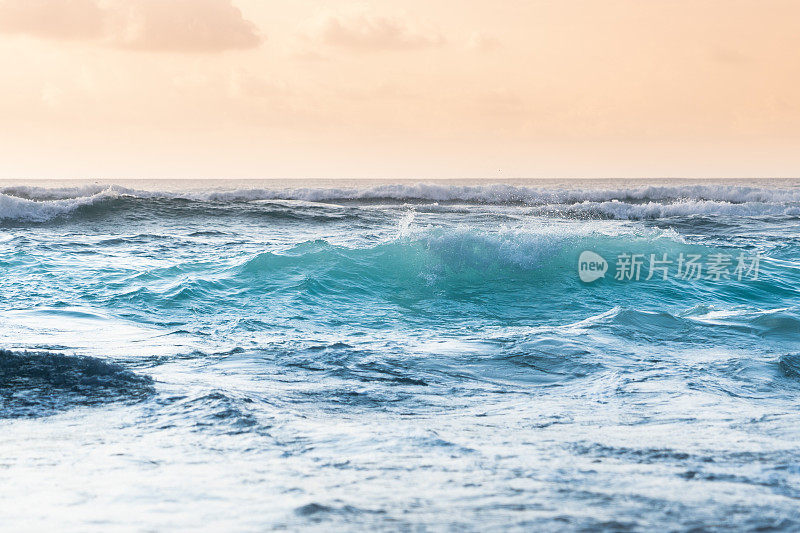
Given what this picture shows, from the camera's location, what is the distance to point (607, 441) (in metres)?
3.28

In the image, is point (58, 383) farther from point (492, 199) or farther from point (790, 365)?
point (492, 199)

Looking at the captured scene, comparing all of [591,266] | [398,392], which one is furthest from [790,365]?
[591,266]

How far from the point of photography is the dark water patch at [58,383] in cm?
390

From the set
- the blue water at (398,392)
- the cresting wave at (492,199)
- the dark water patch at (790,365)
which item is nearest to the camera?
the blue water at (398,392)

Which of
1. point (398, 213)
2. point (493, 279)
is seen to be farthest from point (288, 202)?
point (493, 279)

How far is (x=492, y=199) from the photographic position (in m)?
28.6

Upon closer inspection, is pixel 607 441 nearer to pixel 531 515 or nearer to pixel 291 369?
pixel 531 515

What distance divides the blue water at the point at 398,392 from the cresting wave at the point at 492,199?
1070 centimetres

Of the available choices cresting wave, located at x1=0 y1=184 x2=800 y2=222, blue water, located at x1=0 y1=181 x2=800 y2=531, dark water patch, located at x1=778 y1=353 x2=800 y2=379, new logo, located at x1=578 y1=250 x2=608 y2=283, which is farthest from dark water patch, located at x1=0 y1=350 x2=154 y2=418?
cresting wave, located at x1=0 y1=184 x2=800 y2=222

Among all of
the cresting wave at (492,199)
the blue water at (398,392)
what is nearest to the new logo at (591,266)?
the blue water at (398,392)

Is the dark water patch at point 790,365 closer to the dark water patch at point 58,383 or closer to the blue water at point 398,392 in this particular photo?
the blue water at point 398,392

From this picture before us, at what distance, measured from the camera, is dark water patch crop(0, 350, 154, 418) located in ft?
12.8

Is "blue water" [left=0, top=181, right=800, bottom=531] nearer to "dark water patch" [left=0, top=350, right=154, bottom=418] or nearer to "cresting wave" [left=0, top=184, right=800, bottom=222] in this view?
"dark water patch" [left=0, top=350, right=154, bottom=418]

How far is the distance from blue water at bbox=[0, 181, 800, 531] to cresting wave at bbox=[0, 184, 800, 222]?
1070cm
